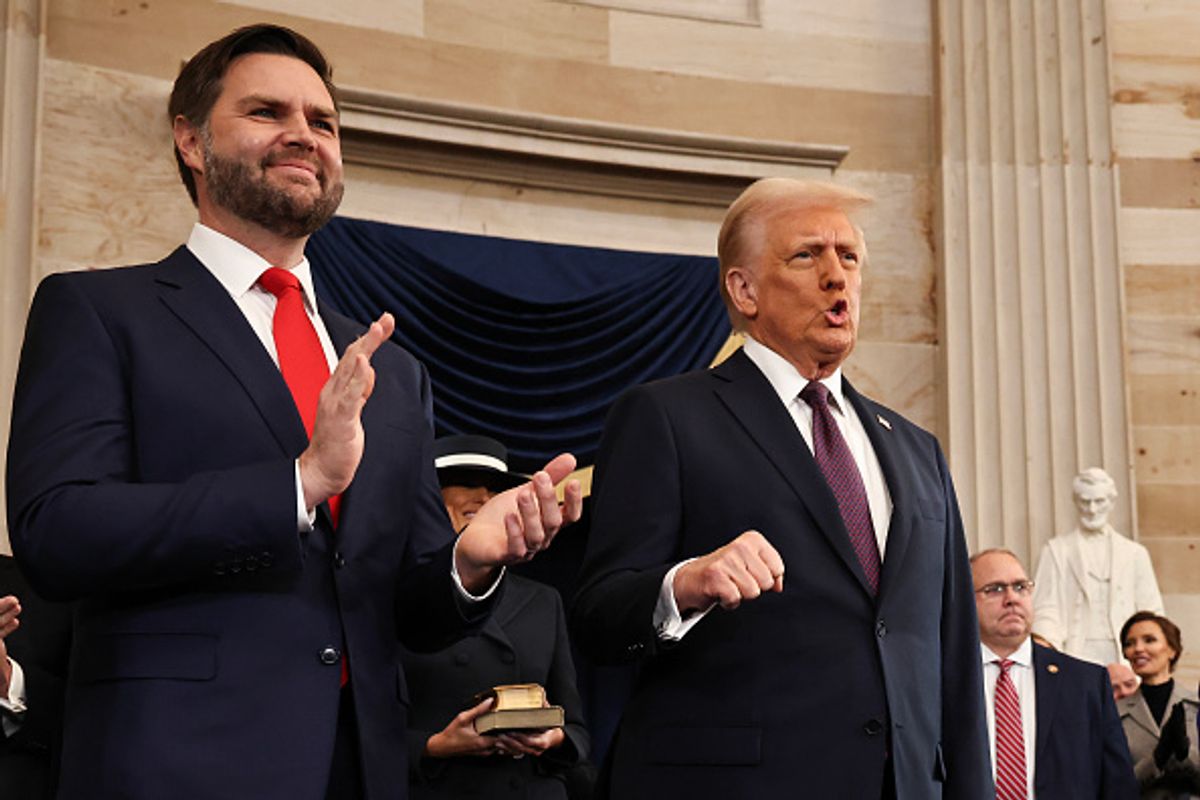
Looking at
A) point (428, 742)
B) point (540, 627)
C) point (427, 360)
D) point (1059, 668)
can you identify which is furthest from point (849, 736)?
point (427, 360)

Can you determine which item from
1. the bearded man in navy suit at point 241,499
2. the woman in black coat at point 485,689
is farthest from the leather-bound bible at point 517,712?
the bearded man in navy suit at point 241,499

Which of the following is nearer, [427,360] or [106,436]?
[106,436]

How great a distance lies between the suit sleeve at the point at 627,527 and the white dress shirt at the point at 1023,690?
10.5 ft

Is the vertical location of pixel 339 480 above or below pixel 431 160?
below

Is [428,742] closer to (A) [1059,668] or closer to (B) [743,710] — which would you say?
(B) [743,710]

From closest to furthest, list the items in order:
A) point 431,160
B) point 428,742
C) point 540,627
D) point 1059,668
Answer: point 428,742 → point 540,627 → point 1059,668 → point 431,160

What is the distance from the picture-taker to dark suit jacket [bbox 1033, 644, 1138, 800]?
233 inches

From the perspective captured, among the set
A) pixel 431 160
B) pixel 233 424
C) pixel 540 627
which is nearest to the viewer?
pixel 233 424

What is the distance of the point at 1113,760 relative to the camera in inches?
240

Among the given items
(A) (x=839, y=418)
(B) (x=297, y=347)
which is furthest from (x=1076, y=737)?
(B) (x=297, y=347)

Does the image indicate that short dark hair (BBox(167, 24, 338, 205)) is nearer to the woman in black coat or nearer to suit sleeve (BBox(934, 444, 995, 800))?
suit sleeve (BBox(934, 444, 995, 800))

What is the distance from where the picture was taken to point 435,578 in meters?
2.52

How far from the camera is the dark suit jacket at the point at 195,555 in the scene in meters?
2.22

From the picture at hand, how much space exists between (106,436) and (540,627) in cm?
282
